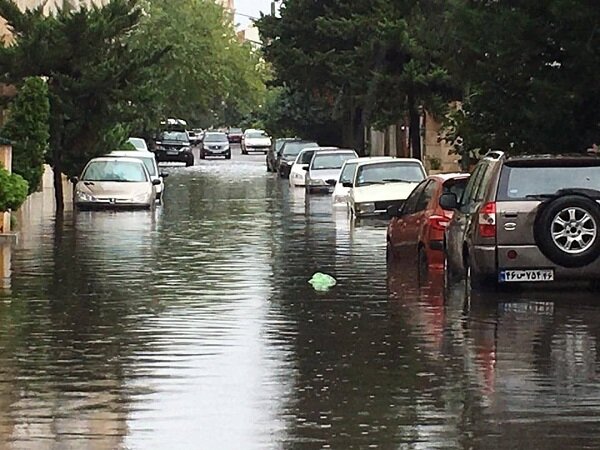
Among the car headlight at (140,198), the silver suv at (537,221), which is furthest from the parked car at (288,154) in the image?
the silver suv at (537,221)

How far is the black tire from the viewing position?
1631 centimetres

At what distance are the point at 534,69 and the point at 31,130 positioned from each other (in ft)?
47.4

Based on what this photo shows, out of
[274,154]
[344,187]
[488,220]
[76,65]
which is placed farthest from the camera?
[274,154]

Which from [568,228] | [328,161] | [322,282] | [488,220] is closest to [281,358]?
[488,220]

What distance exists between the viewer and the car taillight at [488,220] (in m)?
16.6

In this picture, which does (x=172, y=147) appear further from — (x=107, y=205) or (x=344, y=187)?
(x=107, y=205)

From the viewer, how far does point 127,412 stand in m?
10.1

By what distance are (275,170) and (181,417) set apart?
60.3 m

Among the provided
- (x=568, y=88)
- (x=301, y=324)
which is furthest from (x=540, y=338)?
(x=568, y=88)

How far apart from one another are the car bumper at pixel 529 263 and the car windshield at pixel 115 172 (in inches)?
859

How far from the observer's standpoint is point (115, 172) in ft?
124

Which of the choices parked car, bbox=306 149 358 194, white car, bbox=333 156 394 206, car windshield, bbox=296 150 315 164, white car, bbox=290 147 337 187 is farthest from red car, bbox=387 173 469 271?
car windshield, bbox=296 150 315 164

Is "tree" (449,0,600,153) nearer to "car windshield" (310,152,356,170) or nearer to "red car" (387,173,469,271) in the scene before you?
"red car" (387,173,469,271)

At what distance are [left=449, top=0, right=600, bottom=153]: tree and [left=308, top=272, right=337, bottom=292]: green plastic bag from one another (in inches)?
186
